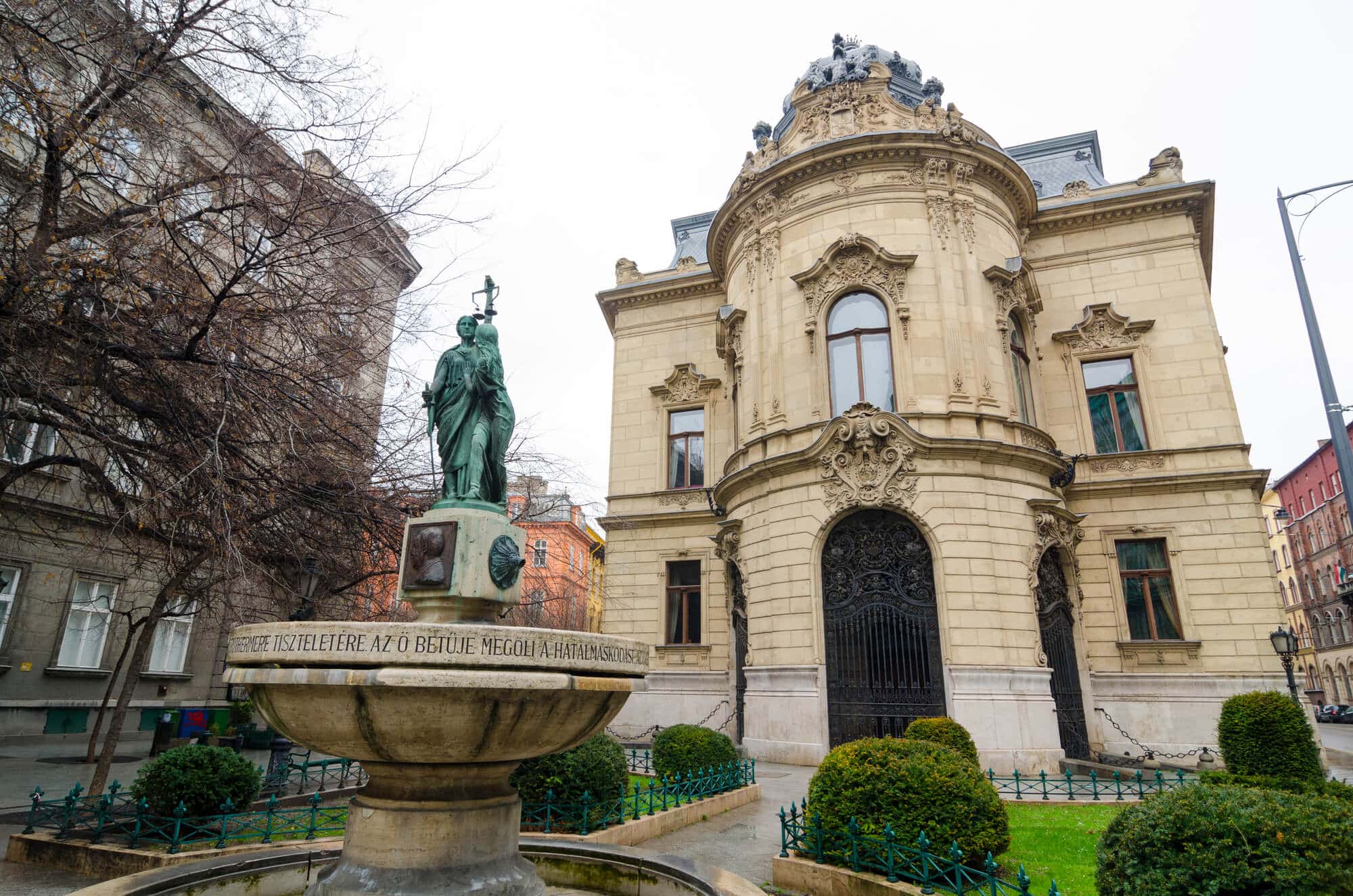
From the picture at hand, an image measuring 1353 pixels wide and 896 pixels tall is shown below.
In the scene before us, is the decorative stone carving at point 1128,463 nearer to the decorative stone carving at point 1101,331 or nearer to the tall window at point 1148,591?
the tall window at point 1148,591

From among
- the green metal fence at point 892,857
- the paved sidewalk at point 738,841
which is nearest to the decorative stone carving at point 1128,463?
the paved sidewalk at point 738,841

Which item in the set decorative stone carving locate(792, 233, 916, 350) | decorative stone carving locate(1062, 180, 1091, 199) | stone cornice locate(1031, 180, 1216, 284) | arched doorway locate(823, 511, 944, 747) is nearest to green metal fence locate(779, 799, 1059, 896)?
arched doorway locate(823, 511, 944, 747)

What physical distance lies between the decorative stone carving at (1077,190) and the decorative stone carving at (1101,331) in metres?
3.78

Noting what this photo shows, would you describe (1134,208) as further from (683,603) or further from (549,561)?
(549,561)

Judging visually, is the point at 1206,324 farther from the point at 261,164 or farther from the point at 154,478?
the point at 154,478

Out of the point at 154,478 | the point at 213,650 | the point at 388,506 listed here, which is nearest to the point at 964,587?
the point at 388,506

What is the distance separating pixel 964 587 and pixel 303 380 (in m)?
13.7

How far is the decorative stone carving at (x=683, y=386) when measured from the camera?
2627cm

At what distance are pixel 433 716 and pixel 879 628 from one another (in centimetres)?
1433

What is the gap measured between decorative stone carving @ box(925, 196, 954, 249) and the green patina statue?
50.1 ft

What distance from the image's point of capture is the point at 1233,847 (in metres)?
4.19

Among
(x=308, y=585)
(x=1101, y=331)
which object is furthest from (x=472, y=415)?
(x=1101, y=331)

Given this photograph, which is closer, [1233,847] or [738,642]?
[1233,847]

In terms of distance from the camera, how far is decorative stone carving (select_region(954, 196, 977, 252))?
19.4 m
